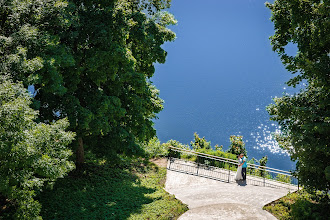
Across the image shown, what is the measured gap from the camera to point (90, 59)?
11.5 metres

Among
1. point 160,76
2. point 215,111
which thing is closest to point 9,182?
point 215,111

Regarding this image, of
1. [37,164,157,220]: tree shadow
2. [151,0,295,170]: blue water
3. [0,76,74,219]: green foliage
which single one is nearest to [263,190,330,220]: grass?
[37,164,157,220]: tree shadow

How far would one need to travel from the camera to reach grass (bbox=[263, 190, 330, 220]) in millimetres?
11086

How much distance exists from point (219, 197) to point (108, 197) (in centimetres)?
487

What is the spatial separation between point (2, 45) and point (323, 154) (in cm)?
1120

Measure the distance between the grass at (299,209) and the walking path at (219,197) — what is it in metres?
0.35

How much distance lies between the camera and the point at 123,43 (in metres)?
12.6

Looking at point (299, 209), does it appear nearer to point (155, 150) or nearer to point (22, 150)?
point (22, 150)

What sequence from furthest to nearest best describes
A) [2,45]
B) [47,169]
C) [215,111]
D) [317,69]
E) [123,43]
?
[215,111] → [123,43] → [317,69] → [2,45] → [47,169]

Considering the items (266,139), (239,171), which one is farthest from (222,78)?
(239,171)

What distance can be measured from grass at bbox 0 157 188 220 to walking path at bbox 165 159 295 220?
0.55 meters

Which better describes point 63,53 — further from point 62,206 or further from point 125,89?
point 62,206

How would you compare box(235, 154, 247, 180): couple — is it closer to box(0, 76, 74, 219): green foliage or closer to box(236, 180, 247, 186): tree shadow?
box(236, 180, 247, 186): tree shadow

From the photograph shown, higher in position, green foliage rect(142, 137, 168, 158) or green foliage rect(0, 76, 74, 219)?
green foliage rect(142, 137, 168, 158)
